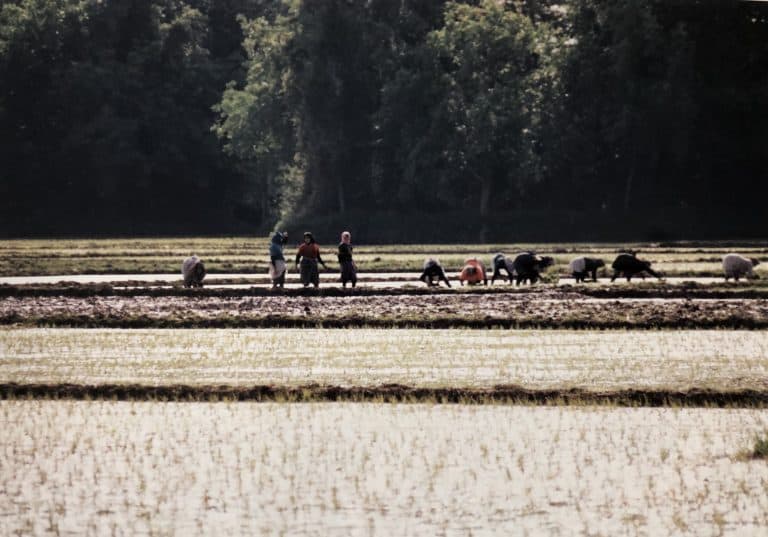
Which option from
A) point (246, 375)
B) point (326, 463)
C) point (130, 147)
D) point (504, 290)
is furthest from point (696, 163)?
point (326, 463)

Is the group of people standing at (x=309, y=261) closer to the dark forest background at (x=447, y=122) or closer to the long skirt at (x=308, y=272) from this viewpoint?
the long skirt at (x=308, y=272)

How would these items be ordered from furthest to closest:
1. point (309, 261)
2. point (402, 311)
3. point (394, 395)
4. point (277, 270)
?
1. point (277, 270)
2. point (309, 261)
3. point (402, 311)
4. point (394, 395)

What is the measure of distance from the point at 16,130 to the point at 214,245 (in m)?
24.6

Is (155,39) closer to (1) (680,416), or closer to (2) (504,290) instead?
(2) (504,290)

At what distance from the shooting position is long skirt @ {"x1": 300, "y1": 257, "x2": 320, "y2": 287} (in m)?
30.7

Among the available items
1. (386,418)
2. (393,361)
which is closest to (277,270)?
(393,361)

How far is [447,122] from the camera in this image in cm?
7038

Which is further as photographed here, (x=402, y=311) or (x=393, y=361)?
(x=402, y=311)

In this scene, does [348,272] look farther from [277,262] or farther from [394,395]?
[394,395]

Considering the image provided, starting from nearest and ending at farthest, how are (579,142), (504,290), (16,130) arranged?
(504,290), (579,142), (16,130)

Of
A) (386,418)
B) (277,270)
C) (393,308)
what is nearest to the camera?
(386,418)

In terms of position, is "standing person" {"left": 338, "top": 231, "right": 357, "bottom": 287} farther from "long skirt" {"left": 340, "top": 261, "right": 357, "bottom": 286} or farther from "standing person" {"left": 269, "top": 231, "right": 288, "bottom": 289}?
"standing person" {"left": 269, "top": 231, "right": 288, "bottom": 289}

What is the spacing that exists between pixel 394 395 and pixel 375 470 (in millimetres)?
3684

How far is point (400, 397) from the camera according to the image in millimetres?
14938
